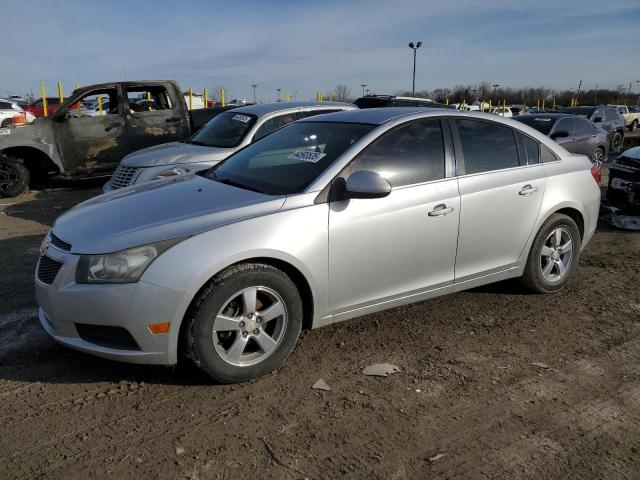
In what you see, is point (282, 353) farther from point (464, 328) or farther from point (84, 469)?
point (464, 328)

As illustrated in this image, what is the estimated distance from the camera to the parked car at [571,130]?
11672 mm

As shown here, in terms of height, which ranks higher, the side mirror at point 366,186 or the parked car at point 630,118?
the side mirror at point 366,186

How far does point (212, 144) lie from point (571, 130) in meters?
8.32

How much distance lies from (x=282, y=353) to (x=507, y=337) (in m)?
1.74

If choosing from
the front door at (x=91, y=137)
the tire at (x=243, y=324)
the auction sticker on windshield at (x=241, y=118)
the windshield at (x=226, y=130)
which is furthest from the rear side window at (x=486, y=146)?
the front door at (x=91, y=137)

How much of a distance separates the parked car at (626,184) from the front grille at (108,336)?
731cm

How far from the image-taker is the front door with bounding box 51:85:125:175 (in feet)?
31.6

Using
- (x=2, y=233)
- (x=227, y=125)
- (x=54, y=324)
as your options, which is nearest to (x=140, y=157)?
(x=227, y=125)

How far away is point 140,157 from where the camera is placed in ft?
24.1

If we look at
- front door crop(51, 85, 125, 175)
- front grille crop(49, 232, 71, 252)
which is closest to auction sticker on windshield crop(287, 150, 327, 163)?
front grille crop(49, 232, 71, 252)

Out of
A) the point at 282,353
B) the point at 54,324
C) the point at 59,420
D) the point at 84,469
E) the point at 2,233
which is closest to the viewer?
the point at 84,469

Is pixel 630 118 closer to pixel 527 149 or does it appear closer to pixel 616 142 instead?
pixel 616 142

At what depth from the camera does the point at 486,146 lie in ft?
14.3

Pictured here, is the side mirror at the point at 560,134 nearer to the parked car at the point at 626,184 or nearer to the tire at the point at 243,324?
the parked car at the point at 626,184
